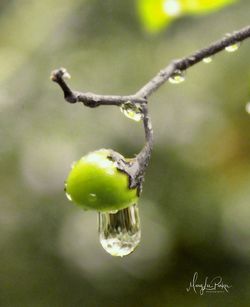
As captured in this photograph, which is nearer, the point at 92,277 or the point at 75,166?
the point at 75,166

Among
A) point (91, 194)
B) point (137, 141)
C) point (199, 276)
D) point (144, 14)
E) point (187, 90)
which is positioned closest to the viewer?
point (91, 194)

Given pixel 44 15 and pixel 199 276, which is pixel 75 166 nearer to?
pixel 199 276

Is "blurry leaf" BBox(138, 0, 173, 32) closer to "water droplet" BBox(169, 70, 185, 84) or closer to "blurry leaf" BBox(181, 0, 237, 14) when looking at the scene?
"blurry leaf" BBox(181, 0, 237, 14)

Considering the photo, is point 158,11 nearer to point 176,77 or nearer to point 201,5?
point 201,5

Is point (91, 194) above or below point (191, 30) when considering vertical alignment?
below

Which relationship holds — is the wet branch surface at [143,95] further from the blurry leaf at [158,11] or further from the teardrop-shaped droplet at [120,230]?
the blurry leaf at [158,11]

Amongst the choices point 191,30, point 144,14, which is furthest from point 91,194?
point 191,30

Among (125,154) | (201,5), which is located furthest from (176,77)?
(125,154)

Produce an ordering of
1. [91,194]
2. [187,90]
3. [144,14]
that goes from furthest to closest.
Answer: [187,90]
[144,14]
[91,194]
